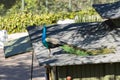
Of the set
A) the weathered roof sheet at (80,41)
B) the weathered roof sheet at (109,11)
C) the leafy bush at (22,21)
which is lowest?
the leafy bush at (22,21)

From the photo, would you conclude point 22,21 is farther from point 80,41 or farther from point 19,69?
point 80,41

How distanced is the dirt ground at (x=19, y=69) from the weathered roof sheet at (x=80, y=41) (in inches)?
179

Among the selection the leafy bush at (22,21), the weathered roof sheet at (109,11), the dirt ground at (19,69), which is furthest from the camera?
the leafy bush at (22,21)

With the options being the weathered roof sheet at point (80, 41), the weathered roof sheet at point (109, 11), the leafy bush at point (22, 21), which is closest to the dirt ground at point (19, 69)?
the weathered roof sheet at point (80, 41)

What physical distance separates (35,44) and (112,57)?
3624 millimetres

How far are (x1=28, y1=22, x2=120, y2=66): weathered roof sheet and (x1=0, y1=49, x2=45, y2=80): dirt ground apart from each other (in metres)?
4.54

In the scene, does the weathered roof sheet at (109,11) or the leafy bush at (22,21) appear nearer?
the weathered roof sheet at (109,11)

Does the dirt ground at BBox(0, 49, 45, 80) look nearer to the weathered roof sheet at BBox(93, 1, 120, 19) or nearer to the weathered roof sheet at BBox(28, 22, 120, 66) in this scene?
the weathered roof sheet at BBox(28, 22, 120, 66)

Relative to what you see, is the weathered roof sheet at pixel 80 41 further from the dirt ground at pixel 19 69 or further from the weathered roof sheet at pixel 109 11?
the dirt ground at pixel 19 69

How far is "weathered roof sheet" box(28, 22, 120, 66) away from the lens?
40.9 ft

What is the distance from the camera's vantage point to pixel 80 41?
14.9 metres

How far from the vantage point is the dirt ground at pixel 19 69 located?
895 inches

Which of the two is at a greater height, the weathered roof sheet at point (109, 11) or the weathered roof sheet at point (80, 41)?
the weathered roof sheet at point (109, 11)

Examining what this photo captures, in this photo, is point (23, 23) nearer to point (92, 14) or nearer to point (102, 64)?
point (92, 14)
